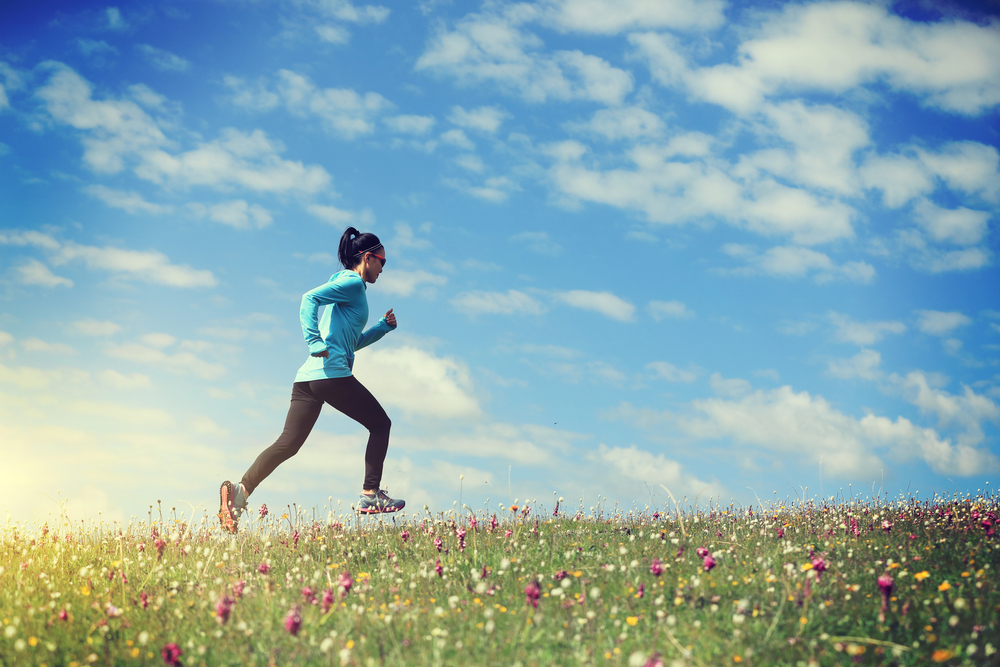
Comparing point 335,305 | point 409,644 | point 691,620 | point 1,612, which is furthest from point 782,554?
point 1,612

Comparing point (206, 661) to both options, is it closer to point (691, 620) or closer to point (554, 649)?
point (554, 649)

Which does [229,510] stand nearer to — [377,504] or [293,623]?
[377,504]

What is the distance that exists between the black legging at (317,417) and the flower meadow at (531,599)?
94 cm

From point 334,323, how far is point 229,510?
274cm

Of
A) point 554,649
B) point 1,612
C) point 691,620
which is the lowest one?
point 1,612

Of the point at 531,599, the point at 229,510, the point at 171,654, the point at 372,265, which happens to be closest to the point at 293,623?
the point at 171,654

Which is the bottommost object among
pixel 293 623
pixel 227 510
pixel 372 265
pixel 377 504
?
pixel 293 623

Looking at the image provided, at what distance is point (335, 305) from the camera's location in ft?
30.0

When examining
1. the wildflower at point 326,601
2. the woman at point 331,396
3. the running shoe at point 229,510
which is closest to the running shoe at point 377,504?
the woman at point 331,396

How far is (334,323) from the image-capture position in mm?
9039

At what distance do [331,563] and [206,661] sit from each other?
2.56 m

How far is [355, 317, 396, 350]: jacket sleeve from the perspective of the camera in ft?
31.6

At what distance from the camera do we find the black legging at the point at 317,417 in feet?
29.1

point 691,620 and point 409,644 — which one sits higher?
point 691,620
